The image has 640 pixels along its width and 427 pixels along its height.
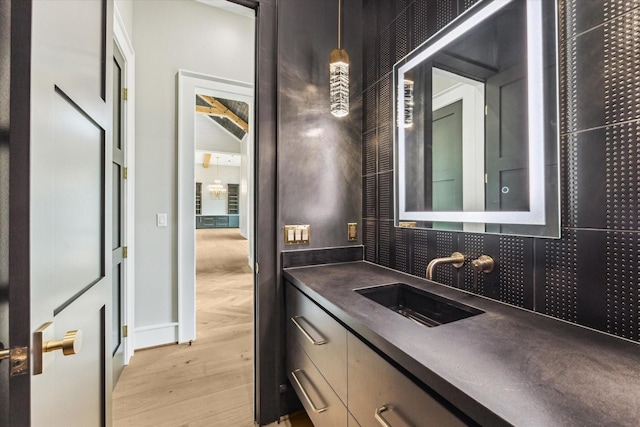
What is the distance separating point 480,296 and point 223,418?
1592mm

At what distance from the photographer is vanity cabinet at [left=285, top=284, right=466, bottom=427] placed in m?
0.67

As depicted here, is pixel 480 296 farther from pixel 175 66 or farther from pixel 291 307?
pixel 175 66

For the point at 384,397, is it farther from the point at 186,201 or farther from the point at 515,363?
the point at 186,201

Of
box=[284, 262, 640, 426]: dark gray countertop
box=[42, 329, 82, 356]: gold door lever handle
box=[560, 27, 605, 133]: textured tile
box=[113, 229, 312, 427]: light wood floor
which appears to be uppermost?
box=[560, 27, 605, 133]: textured tile

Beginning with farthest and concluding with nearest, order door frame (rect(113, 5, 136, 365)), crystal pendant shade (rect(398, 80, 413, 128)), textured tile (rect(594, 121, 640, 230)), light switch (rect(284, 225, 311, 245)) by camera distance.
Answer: door frame (rect(113, 5, 136, 365)), light switch (rect(284, 225, 311, 245)), crystal pendant shade (rect(398, 80, 413, 128)), textured tile (rect(594, 121, 640, 230))

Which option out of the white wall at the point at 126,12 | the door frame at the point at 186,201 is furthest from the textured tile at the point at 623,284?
the white wall at the point at 126,12

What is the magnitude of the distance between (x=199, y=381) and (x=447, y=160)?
2178 mm

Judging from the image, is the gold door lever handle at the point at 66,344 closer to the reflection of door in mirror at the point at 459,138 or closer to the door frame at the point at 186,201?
the reflection of door in mirror at the point at 459,138

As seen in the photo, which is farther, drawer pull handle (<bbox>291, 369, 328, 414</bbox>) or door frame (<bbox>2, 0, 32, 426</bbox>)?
drawer pull handle (<bbox>291, 369, 328, 414</bbox>)

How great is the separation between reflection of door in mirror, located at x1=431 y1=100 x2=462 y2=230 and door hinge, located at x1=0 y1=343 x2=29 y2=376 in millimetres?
1373

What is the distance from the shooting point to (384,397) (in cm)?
77

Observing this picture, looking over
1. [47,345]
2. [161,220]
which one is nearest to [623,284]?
Answer: [47,345]

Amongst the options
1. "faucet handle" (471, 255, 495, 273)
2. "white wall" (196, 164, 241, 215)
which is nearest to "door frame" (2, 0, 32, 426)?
"faucet handle" (471, 255, 495, 273)

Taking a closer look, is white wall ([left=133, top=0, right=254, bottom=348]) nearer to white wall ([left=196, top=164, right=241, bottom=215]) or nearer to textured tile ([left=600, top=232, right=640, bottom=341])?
textured tile ([left=600, top=232, right=640, bottom=341])
